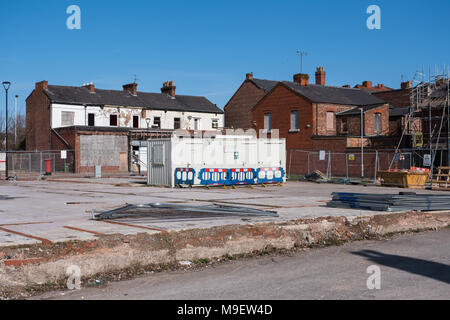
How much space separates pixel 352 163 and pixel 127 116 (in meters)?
29.3

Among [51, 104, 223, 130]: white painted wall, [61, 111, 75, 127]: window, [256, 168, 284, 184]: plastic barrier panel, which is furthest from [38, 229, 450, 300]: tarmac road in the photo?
[61, 111, 75, 127]: window

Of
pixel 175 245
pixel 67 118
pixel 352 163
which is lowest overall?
pixel 175 245

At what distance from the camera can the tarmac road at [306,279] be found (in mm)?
6250

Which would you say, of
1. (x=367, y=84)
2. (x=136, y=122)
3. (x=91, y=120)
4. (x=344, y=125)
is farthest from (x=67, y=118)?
(x=367, y=84)

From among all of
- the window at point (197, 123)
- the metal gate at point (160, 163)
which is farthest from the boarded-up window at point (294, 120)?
the metal gate at point (160, 163)

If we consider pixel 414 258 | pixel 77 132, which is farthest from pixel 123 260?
pixel 77 132

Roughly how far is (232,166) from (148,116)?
34.4 m

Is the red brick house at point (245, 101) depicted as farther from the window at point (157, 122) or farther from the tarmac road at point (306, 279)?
the tarmac road at point (306, 279)

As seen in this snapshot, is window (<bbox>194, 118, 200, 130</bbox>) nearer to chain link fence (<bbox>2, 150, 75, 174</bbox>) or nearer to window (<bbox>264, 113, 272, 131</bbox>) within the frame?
window (<bbox>264, 113, 272, 131</bbox>)

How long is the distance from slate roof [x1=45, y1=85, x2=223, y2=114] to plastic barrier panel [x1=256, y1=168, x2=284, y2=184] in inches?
1277

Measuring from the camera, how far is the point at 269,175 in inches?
1104

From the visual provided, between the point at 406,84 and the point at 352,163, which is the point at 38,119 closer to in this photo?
the point at 352,163

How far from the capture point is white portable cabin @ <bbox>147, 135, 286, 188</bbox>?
24938mm
